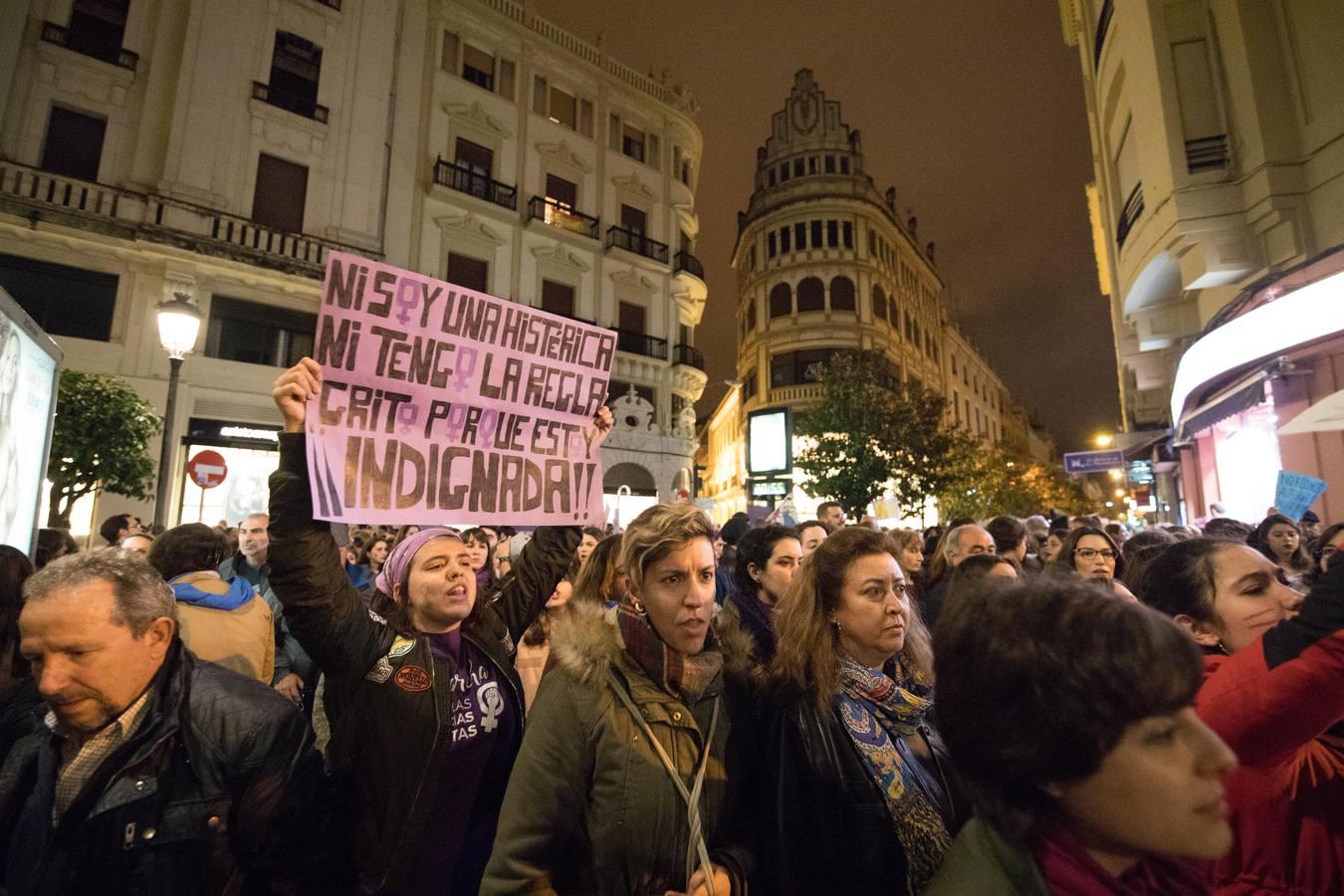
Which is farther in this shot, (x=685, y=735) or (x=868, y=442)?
(x=868, y=442)

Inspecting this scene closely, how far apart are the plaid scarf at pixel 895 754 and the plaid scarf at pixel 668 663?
475 mm

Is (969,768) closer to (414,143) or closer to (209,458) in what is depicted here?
(209,458)

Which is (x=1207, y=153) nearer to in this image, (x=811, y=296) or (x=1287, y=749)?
(x=1287, y=749)

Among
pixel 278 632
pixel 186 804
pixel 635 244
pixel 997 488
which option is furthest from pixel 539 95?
pixel 997 488

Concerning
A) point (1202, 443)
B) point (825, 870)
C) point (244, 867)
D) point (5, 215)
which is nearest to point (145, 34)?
point (5, 215)

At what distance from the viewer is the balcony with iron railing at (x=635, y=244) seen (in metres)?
23.8

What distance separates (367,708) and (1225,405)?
45.5ft

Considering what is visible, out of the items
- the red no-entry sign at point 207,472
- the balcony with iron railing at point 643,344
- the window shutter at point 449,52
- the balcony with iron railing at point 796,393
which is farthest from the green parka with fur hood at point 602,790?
the balcony with iron railing at point 796,393

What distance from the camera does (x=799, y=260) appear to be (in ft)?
121

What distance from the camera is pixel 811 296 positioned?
120 feet

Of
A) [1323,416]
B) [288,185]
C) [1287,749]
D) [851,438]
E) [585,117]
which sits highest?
[585,117]

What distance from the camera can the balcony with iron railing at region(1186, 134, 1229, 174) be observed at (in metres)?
10.5

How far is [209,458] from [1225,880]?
10.5m

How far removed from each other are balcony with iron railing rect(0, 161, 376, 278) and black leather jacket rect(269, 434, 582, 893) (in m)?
16.2
